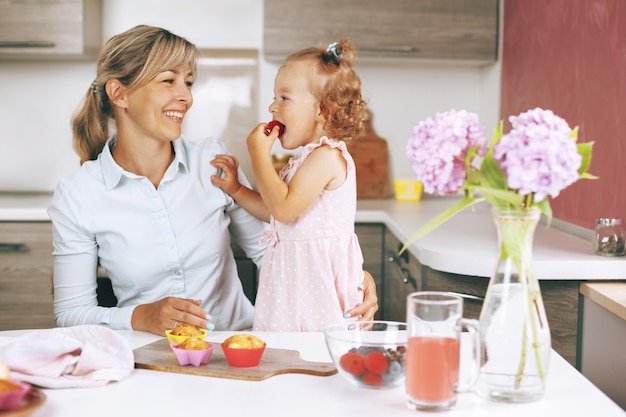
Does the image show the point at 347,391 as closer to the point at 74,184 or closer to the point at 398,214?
the point at 74,184

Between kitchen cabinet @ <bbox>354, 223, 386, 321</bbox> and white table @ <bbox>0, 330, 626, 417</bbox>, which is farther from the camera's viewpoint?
kitchen cabinet @ <bbox>354, 223, 386, 321</bbox>

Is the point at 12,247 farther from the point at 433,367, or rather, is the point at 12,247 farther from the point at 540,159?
the point at 540,159

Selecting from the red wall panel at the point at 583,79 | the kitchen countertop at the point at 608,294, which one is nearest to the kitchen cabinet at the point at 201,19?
the red wall panel at the point at 583,79

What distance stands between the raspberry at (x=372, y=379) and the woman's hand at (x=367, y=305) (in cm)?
66

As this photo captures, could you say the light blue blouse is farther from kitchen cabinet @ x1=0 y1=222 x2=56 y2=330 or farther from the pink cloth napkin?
kitchen cabinet @ x1=0 y1=222 x2=56 y2=330

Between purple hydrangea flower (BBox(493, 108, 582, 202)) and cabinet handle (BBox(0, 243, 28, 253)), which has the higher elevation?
purple hydrangea flower (BBox(493, 108, 582, 202))

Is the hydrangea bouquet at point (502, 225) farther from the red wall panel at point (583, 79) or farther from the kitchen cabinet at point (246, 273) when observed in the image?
the kitchen cabinet at point (246, 273)

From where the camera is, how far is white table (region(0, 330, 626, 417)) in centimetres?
113

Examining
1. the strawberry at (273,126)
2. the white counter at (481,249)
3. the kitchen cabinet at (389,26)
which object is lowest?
the white counter at (481,249)

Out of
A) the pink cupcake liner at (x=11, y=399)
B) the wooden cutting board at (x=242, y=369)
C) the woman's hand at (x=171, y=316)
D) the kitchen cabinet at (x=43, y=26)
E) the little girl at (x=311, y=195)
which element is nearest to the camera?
the pink cupcake liner at (x=11, y=399)

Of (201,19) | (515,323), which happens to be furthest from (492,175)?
(201,19)

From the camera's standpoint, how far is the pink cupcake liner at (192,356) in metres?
1.32

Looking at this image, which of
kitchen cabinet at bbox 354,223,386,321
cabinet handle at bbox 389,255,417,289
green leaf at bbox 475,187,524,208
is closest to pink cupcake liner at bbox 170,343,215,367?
green leaf at bbox 475,187,524,208

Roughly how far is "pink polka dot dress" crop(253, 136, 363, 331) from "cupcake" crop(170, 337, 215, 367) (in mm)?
652
